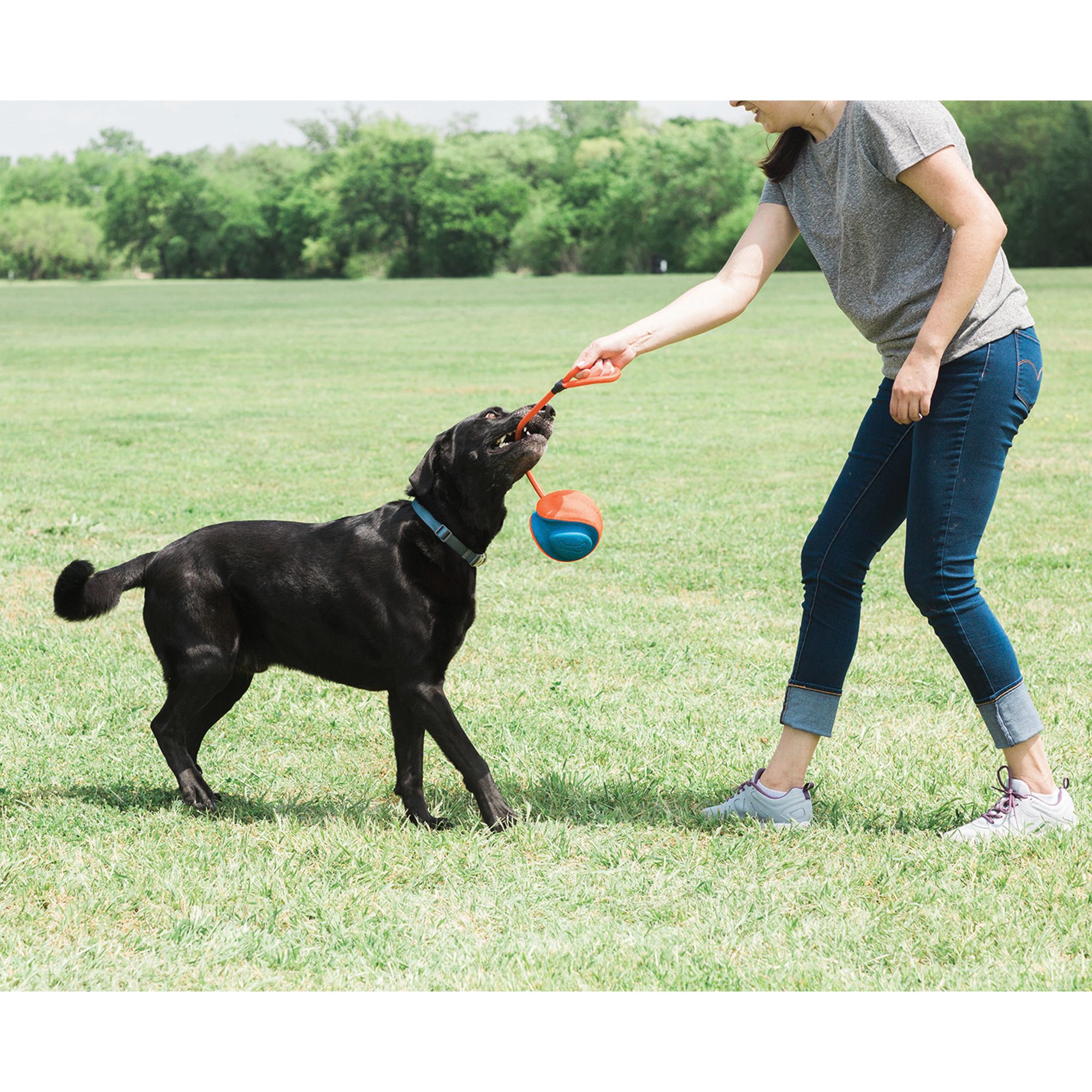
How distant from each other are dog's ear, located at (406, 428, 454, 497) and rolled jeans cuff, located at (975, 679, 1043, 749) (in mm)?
1779

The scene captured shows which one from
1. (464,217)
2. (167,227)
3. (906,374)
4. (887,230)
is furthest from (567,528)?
(167,227)

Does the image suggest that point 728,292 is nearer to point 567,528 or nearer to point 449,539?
point 567,528

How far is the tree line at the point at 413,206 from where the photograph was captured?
88250 millimetres

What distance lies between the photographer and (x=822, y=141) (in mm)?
3422

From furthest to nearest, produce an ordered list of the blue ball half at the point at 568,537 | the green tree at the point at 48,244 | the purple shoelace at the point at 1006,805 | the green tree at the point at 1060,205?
the green tree at the point at 48,244 → the green tree at the point at 1060,205 → the blue ball half at the point at 568,537 → the purple shoelace at the point at 1006,805

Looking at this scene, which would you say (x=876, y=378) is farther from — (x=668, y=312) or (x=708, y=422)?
(x=668, y=312)

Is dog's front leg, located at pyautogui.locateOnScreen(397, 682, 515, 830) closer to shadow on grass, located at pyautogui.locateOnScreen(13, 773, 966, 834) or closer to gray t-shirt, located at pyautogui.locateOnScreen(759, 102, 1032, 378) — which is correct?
shadow on grass, located at pyautogui.locateOnScreen(13, 773, 966, 834)

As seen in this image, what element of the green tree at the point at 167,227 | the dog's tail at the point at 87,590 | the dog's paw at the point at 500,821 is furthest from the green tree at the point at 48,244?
the dog's paw at the point at 500,821

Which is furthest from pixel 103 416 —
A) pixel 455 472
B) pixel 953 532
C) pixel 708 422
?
pixel 953 532

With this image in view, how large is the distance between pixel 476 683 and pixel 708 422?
959 centimetres

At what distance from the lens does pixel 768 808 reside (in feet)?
12.4

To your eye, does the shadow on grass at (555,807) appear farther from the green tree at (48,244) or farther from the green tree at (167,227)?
the green tree at (167,227)

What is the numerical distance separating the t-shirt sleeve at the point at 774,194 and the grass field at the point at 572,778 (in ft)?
6.31

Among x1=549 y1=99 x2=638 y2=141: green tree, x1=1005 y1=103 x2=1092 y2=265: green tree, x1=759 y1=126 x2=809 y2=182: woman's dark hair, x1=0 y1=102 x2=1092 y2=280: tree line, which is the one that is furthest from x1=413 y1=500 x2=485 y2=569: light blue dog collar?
x1=549 y1=99 x2=638 y2=141: green tree
